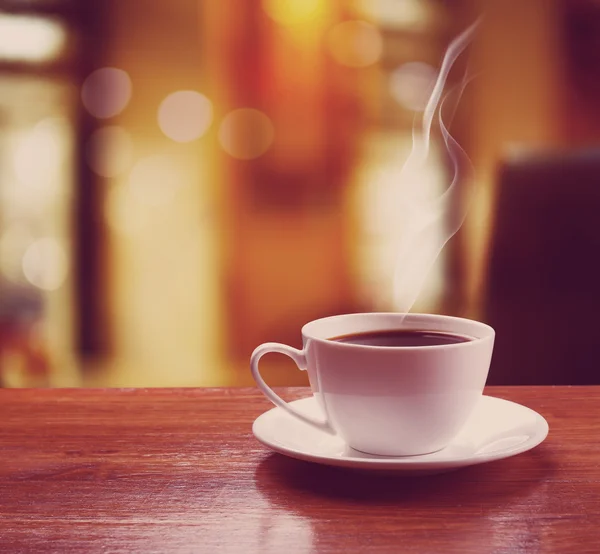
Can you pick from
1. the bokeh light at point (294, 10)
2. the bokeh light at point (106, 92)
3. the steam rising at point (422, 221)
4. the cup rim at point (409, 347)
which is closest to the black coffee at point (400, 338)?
the cup rim at point (409, 347)

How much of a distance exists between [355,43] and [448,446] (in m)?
3.27

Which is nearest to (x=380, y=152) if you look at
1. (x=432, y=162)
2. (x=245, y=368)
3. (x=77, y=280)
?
(x=432, y=162)

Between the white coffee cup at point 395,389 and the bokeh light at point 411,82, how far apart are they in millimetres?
3168

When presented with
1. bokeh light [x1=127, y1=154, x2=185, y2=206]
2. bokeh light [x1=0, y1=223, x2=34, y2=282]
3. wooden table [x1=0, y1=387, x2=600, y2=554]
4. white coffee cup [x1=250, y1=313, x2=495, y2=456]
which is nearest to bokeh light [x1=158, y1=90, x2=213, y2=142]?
bokeh light [x1=127, y1=154, x2=185, y2=206]

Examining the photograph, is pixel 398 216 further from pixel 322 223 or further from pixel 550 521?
pixel 550 521

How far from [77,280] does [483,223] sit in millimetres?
1899

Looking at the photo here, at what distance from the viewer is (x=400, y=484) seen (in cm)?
47

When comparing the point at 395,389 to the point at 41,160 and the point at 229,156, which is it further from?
the point at 41,160

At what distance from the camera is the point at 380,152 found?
11.6 ft

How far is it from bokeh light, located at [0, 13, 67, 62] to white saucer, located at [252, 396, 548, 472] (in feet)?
10.5

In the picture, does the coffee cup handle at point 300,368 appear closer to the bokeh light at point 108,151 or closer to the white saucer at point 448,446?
the white saucer at point 448,446

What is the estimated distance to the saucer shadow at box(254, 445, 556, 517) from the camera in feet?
1.47

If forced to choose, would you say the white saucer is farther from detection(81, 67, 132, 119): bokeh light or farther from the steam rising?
detection(81, 67, 132, 119): bokeh light

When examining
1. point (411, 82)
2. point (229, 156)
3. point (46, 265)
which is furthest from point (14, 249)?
point (411, 82)
